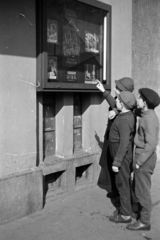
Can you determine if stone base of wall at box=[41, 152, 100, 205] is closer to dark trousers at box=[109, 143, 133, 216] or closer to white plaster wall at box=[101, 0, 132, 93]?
dark trousers at box=[109, 143, 133, 216]

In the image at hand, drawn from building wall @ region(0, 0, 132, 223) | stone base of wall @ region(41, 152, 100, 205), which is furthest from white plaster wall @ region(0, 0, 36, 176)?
stone base of wall @ region(41, 152, 100, 205)

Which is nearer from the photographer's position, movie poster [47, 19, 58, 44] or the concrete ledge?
the concrete ledge

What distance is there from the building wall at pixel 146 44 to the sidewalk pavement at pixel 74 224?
274 cm

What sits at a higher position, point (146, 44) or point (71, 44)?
point (146, 44)

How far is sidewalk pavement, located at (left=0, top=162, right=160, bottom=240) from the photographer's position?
3.75 m

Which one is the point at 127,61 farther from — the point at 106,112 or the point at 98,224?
the point at 98,224

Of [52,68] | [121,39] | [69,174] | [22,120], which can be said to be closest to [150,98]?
[52,68]

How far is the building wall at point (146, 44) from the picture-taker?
627cm

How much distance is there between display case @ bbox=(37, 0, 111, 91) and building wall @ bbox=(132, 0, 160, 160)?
40.2 inches

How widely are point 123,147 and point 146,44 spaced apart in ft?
11.3

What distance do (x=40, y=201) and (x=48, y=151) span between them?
91cm

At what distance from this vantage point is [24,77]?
166 inches

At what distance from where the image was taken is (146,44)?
6668 mm

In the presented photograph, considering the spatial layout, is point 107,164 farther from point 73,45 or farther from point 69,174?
Result: point 73,45
